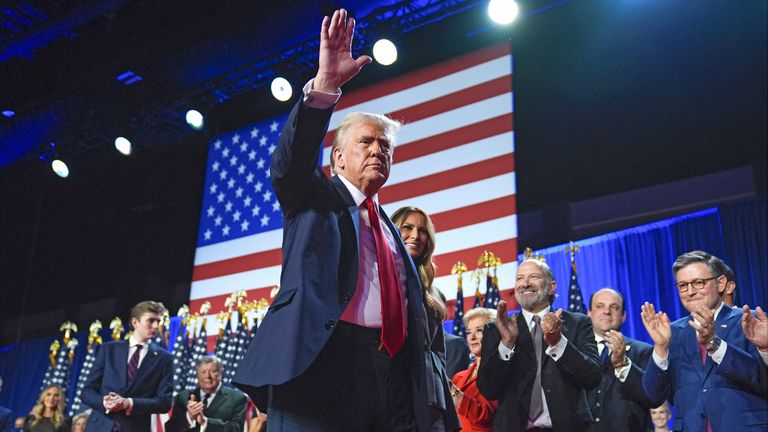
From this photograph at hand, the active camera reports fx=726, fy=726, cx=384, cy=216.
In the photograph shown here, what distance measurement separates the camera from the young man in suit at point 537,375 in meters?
3.05

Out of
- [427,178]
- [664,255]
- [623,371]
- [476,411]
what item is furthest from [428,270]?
[664,255]

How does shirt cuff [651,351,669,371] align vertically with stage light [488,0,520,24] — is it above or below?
below

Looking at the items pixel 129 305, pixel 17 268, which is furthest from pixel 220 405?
pixel 17 268

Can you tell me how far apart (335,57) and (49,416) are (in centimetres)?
571

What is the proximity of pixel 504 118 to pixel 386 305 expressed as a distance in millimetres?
5052

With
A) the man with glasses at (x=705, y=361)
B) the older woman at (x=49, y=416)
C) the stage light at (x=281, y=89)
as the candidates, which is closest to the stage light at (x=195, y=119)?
the stage light at (x=281, y=89)

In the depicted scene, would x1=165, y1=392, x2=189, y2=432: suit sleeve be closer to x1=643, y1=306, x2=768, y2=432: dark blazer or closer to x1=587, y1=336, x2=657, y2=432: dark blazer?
x1=587, y1=336, x2=657, y2=432: dark blazer

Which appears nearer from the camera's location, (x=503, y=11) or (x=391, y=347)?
(x=391, y=347)

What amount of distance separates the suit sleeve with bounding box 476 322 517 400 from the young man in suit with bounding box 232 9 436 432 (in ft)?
4.59

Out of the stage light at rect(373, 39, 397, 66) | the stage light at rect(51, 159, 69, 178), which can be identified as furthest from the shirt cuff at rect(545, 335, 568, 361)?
the stage light at rect(51, 159, 69, 178)

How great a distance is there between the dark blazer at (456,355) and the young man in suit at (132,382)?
1.82 m

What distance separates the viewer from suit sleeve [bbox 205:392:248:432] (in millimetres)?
5230

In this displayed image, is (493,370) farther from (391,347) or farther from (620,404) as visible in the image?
(391,347)

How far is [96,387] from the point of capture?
15.1ft
